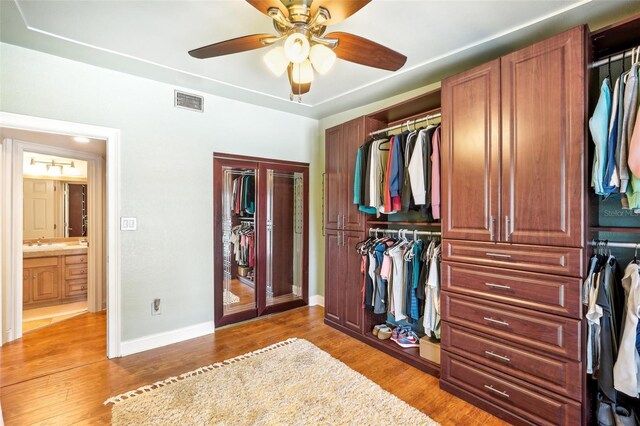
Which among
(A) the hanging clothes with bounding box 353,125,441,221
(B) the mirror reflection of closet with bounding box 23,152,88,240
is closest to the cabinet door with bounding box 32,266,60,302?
(B) the mirror reflection of closet with bounding box 23,152,88,240

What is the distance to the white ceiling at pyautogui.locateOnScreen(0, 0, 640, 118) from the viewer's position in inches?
74.3

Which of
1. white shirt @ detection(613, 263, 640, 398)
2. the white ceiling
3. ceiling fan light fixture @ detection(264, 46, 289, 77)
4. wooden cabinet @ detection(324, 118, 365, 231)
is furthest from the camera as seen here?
wooden cabinet @ detection(324, 118, 365, 231)

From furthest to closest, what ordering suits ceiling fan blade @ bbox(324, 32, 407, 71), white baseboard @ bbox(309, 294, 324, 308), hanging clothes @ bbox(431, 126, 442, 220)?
1. white baseboard @ bbox(309, 294, 324, 308)
2. hanging clothes @ bbox(431, 126, 442, 220)
3. ceiling fan blade @ bbox(324, 32, 407, 71)

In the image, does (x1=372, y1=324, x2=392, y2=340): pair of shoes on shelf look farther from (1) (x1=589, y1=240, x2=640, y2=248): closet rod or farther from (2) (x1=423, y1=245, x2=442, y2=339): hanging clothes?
(1) (x1=589, y1=240, x2=640, y2=248): closet rod

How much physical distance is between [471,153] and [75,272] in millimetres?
5215

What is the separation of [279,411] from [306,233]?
2481 mm

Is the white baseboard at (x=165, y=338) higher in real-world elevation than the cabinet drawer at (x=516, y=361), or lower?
lower

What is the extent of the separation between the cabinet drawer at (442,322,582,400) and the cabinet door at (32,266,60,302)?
4.94 meters

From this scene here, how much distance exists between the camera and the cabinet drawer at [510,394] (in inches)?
66.9

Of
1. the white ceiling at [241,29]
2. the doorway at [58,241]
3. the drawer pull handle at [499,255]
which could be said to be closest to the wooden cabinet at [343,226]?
the white ceiling at [241,29]

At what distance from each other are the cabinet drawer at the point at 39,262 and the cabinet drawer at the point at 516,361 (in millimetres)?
4934

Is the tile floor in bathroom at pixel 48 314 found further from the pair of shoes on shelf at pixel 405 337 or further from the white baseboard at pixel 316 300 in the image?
the pair of shoes on shelf at pixel 405 337

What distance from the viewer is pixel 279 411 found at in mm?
1970

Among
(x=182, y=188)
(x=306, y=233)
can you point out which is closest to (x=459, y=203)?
(x=306, y=233)
